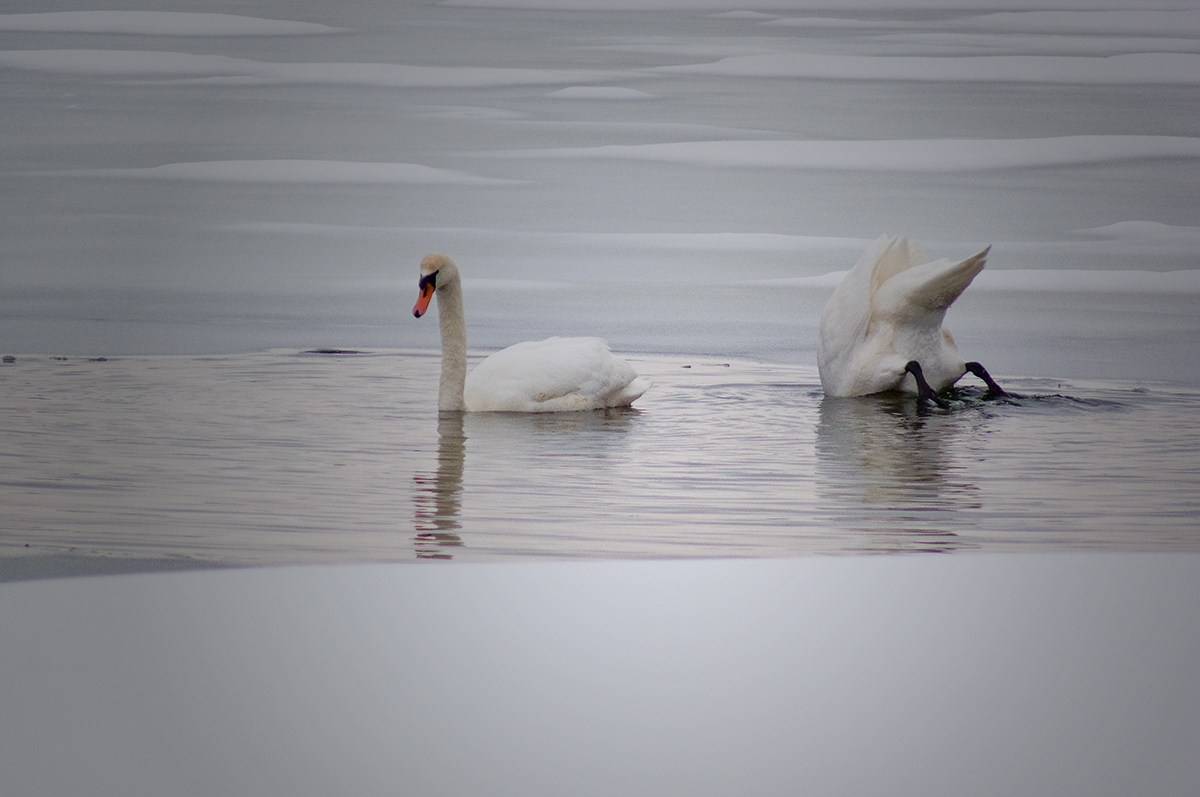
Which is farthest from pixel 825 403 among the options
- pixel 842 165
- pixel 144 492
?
pixel 842 165

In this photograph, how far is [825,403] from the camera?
13.0 ft

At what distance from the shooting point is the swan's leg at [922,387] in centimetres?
396

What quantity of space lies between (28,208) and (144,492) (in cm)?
440

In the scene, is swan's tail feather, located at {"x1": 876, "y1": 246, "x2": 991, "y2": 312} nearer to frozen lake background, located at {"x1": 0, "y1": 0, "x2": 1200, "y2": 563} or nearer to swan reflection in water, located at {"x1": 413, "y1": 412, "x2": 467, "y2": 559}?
frozen lake background, located at {"x1": 0, "y1": 0, "x2": 1200, "y2": 563}

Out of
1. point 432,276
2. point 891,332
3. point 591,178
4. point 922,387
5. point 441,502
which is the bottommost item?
point 441,502

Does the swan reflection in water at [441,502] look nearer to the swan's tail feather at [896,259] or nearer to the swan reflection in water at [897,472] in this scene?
the swan reflection in water at [897,472]

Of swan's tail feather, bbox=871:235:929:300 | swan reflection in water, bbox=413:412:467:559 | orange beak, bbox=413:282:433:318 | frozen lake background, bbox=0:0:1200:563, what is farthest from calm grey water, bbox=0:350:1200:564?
frozen lake background, bbox=0:0:1200:563

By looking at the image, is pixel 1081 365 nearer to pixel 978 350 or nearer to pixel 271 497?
pixel 978 350

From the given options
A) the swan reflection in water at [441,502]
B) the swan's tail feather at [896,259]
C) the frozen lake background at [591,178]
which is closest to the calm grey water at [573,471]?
the swan reflection in water at [441,502]

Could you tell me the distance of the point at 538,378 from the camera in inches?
145

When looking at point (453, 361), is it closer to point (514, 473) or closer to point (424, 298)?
point (424, 298)

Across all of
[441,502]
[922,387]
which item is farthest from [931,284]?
[441,502]

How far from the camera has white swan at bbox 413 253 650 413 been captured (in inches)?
145

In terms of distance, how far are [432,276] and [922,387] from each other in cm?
155
